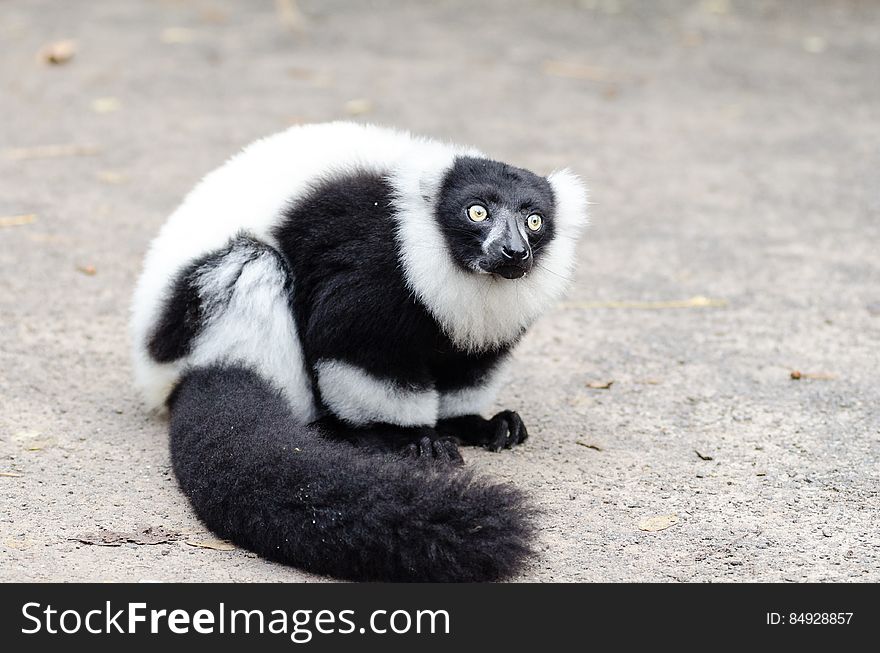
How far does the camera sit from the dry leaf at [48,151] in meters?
8.77

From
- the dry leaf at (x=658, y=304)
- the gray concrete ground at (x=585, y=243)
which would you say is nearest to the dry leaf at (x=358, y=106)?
the gray concrete ground at (x=585, y=243)

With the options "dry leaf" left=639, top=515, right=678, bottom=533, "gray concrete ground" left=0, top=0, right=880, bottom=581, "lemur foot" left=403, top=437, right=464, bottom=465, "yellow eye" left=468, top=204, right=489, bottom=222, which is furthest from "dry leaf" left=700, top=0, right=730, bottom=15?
"dry leaf" left=639, top=515, right=678, bottom=533

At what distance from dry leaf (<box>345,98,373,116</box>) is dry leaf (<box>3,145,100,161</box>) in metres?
2.11

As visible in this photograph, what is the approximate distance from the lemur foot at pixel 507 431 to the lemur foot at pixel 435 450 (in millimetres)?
308

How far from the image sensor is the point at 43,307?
6312 millimetres

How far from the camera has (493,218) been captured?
4.62 metres

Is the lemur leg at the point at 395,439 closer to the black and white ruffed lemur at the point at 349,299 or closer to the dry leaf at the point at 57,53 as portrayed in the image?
the black and white ruffed lemur at the point at 349,299

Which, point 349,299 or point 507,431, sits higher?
point 349,299

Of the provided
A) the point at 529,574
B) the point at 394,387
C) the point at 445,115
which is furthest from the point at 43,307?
the point at 445,115

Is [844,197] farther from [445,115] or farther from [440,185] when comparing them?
[440,185]

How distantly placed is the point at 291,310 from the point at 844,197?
502 cm

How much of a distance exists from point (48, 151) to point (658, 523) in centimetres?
614

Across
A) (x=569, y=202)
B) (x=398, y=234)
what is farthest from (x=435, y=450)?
(x=569, y=202)

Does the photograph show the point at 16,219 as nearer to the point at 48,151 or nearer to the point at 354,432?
the point at 48,151
